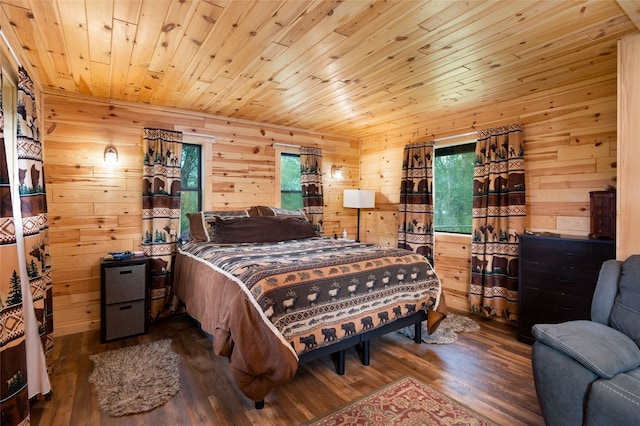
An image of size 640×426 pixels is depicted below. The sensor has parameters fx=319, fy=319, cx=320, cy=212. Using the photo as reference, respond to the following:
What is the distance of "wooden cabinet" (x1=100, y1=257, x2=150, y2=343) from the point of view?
9.68ft

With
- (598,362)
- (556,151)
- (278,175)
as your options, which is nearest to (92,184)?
(278,175)

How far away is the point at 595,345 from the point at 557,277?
4.72 ft

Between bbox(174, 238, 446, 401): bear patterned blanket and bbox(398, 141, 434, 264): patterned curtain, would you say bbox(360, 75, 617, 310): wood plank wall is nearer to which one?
bbox(398, 141, 434, 264): patterned curtain

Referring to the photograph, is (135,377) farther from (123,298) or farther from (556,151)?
(556,151)

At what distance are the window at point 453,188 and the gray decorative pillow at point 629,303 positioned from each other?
2.11m

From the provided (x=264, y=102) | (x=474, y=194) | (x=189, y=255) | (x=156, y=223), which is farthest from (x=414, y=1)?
(x=156, y=223)

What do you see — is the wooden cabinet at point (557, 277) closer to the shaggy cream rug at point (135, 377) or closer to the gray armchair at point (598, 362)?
the gray armchair at point (598, 362)

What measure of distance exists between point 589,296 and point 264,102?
347cm

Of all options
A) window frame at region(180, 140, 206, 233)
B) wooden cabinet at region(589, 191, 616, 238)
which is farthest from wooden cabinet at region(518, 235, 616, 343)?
window frame at region(180, 140, 206, 233)

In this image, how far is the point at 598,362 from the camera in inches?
56.1

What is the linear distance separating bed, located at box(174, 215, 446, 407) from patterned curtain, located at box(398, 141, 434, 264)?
1.33 m

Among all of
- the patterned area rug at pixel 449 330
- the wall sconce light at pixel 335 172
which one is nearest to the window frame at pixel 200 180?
the wall sconce light at pixel 335 172

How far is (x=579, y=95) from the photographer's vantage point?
2.95m

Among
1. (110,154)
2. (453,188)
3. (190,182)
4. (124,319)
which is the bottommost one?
(124,319)
